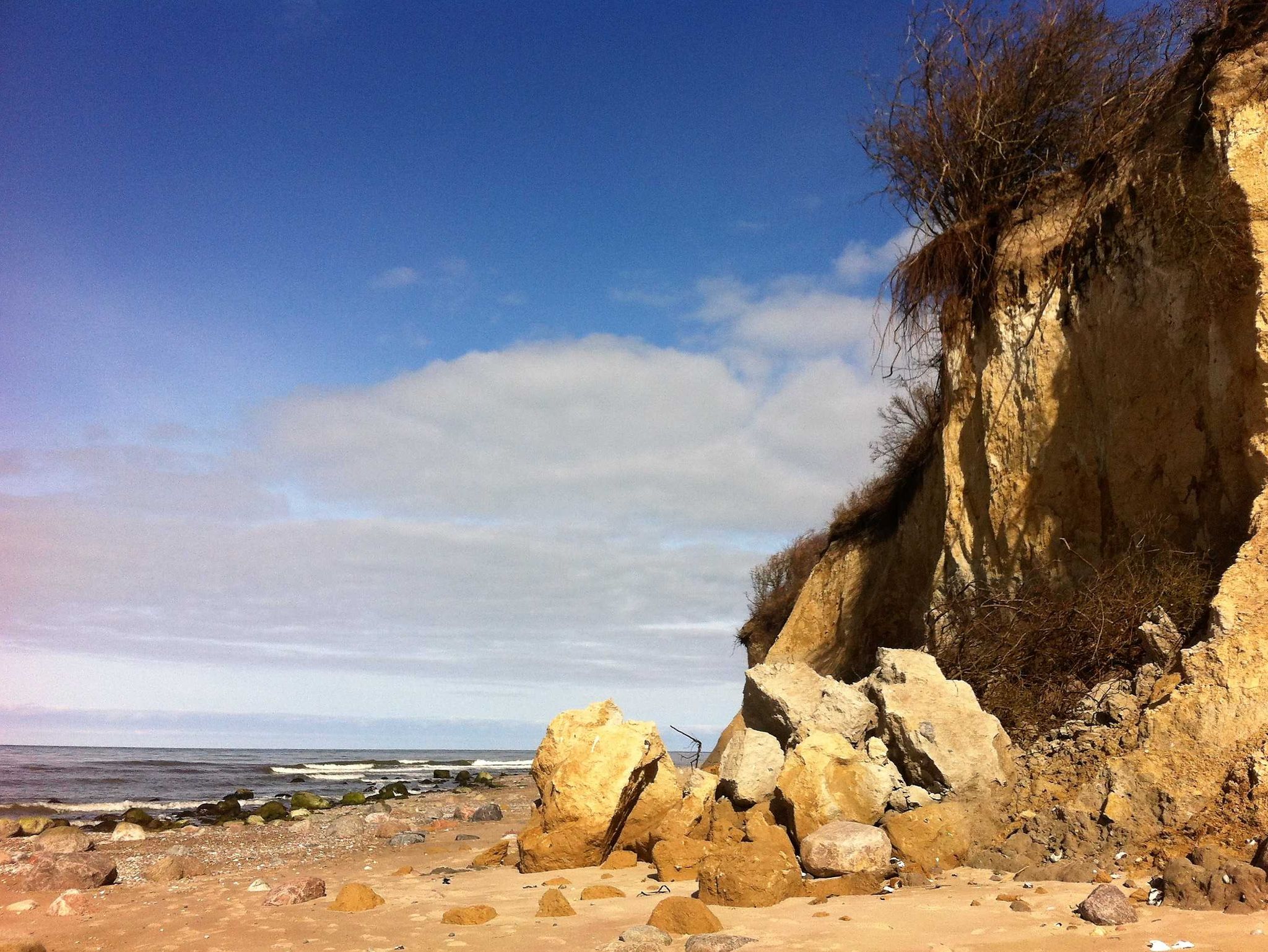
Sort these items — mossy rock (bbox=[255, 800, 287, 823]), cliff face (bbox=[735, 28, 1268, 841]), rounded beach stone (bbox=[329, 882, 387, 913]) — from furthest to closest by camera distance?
mossy rock (bbox=[255, 800, 287, 823]) < rounded beach stone (bbox=[329, 882, 387, 913]) < cliff face (bbox=[735, 28, 1268, 841])

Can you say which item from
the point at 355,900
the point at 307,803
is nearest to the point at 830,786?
the point at 355,900

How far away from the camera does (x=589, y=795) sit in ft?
25.0

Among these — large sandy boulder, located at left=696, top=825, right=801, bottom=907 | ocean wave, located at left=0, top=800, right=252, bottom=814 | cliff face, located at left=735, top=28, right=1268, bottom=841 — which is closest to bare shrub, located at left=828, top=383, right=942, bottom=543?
cliff face, located at left=735, top=28, right=1268, bottom=841

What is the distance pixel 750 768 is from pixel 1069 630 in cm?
327

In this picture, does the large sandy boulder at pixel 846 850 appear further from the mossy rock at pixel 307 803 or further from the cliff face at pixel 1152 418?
the mossy rock at pixel 307 803

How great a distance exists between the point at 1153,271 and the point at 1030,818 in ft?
17.8

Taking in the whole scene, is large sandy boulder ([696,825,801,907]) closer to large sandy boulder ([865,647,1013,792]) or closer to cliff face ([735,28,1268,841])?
large sandy boulder ([865,647,1013,792])

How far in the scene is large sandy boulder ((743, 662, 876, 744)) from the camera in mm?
8180

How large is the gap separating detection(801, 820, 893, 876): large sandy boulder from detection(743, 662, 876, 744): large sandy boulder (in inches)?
66.7

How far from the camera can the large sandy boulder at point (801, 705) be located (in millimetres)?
8180

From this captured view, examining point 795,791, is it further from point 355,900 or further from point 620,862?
point 355,900

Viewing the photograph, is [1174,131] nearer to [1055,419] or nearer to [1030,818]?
[1055,419]

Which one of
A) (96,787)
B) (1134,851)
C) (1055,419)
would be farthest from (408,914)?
(96,787)

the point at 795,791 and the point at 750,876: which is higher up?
→ the point at 795,791
